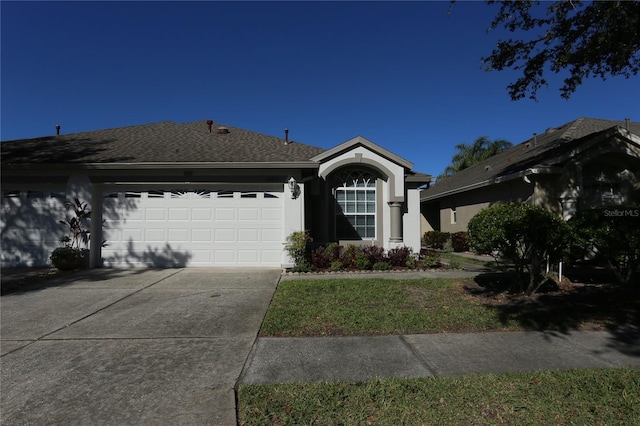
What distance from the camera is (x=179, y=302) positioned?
6512 mm

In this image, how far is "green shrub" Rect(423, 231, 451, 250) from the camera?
18.5 metres

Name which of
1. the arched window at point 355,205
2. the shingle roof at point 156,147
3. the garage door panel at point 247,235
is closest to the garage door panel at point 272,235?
the garage door panel at point 247,235

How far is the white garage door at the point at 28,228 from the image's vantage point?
10.4m

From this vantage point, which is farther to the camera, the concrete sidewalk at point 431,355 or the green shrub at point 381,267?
the green shrub at point 381,267

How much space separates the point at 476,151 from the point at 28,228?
31.7 meters

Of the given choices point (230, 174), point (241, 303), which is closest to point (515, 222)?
point (241, 303)

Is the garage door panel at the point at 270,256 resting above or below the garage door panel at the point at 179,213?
below

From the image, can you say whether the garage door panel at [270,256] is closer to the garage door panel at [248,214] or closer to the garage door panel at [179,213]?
the garage door panel at [248,214]

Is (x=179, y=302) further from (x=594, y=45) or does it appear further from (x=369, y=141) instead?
(x=594, y=45)

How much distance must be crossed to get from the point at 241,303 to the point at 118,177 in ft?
21.9

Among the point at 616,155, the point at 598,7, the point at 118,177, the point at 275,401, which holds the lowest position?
the point at 275,401

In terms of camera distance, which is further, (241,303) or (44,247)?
(44,247)

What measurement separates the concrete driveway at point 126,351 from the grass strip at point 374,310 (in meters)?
0.49

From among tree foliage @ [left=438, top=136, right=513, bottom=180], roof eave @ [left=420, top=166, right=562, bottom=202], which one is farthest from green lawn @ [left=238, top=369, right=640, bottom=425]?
tree foliage @ [left=438, top=136, right=513, bottom=180]
